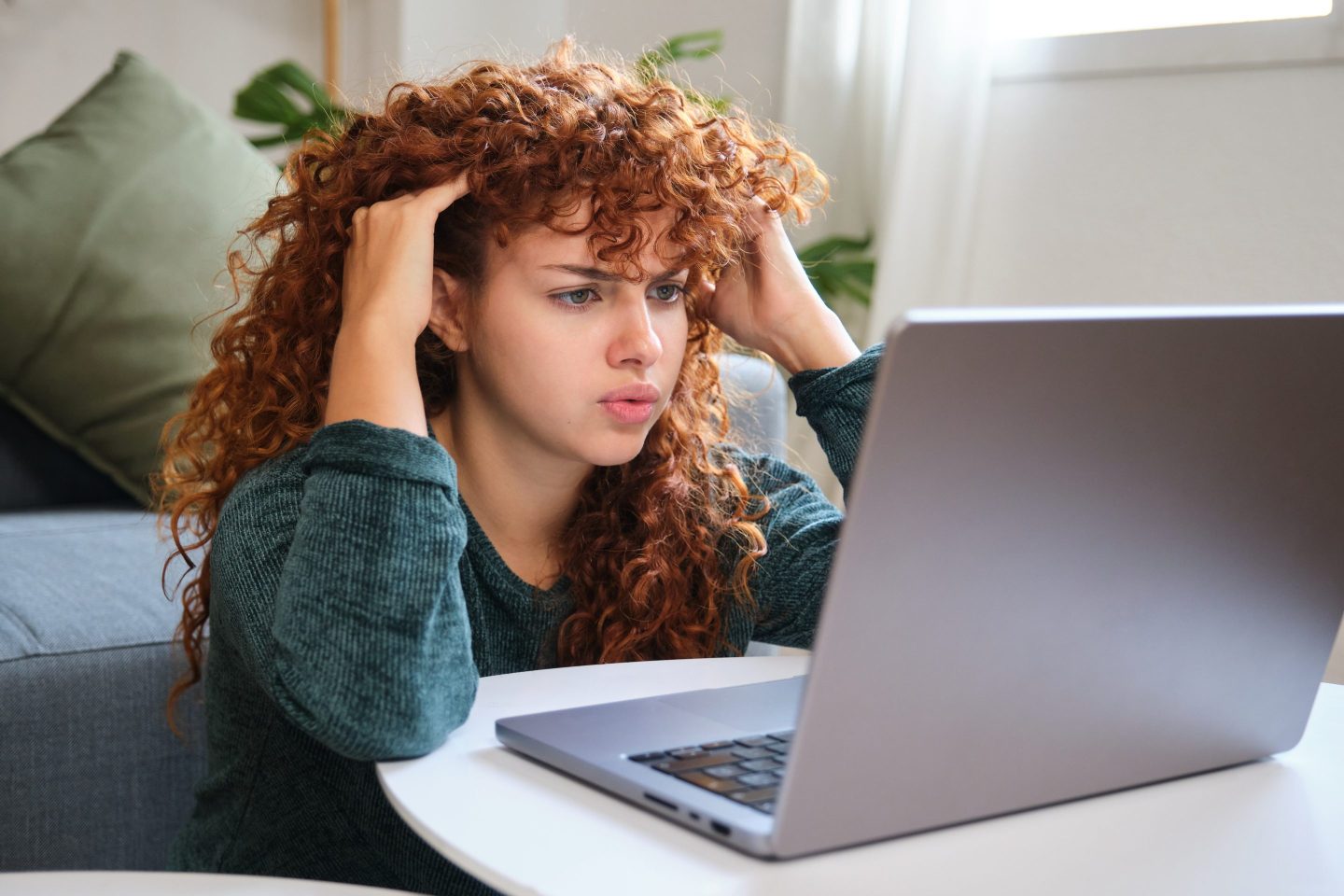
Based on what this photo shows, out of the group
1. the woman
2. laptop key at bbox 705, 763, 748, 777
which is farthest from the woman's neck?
laptop key at bbox 705, 763, 748, 777

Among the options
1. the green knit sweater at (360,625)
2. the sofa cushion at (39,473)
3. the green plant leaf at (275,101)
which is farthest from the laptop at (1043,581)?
the green plant leaf at (275,101)

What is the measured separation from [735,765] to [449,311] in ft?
1.97

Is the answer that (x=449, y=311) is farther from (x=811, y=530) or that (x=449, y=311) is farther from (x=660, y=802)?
(x=660, y=802)

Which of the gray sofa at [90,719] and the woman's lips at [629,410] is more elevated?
the woman's lips at [629,410]

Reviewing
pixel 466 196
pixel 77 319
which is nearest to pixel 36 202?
pixel 77 319

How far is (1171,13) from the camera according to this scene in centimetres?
186

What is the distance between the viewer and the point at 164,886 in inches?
29.2

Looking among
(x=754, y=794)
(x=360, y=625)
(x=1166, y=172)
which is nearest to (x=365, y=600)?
(x=360, y=625)

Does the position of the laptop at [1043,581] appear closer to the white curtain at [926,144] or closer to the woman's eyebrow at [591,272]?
the woman's eyebrow at [591,272]

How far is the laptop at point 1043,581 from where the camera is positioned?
507 mm

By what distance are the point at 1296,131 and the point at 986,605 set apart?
4.35ft

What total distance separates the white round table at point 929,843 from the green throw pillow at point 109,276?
127 cm

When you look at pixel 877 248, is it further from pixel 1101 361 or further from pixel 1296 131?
pixel 1101 361

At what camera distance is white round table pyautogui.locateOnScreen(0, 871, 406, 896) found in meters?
0.72
